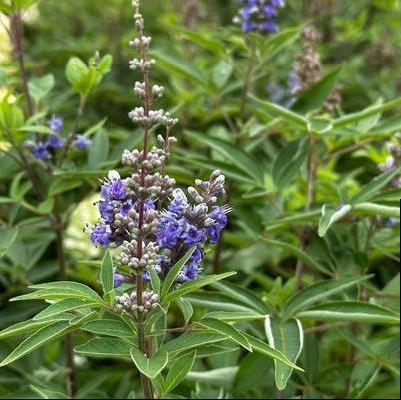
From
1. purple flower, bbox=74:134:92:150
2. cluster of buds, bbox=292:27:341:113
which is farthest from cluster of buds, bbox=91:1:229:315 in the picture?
cluster of buds, bbox=292:27:341:113

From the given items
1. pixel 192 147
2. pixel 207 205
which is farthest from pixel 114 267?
pixel 192 147

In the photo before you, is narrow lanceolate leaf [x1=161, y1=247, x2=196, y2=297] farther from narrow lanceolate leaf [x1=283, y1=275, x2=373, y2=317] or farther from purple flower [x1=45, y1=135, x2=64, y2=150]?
purple flower [x1=45, y1=135, x2=64, y2=150]

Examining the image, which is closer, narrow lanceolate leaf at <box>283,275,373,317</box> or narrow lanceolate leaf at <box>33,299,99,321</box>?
narrow lanceolate leaf at <box>33,299,99,321</box>

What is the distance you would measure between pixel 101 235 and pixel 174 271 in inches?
6.8

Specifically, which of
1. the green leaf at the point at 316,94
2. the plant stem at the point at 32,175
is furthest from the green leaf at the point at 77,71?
the green leaf at the point at 316,94

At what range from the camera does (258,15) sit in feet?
8.94

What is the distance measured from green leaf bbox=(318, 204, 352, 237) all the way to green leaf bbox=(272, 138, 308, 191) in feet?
0.96

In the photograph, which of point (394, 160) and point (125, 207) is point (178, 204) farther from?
A: point (394, 160)

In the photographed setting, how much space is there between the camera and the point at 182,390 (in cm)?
230

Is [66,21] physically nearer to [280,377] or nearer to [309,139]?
[309,139]

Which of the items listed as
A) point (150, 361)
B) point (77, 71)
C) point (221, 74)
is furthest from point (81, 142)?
point (150, 361)

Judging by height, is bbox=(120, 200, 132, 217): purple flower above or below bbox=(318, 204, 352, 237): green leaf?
above

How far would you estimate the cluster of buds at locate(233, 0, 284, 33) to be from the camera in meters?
2.70

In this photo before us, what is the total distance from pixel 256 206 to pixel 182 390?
3.49ft
